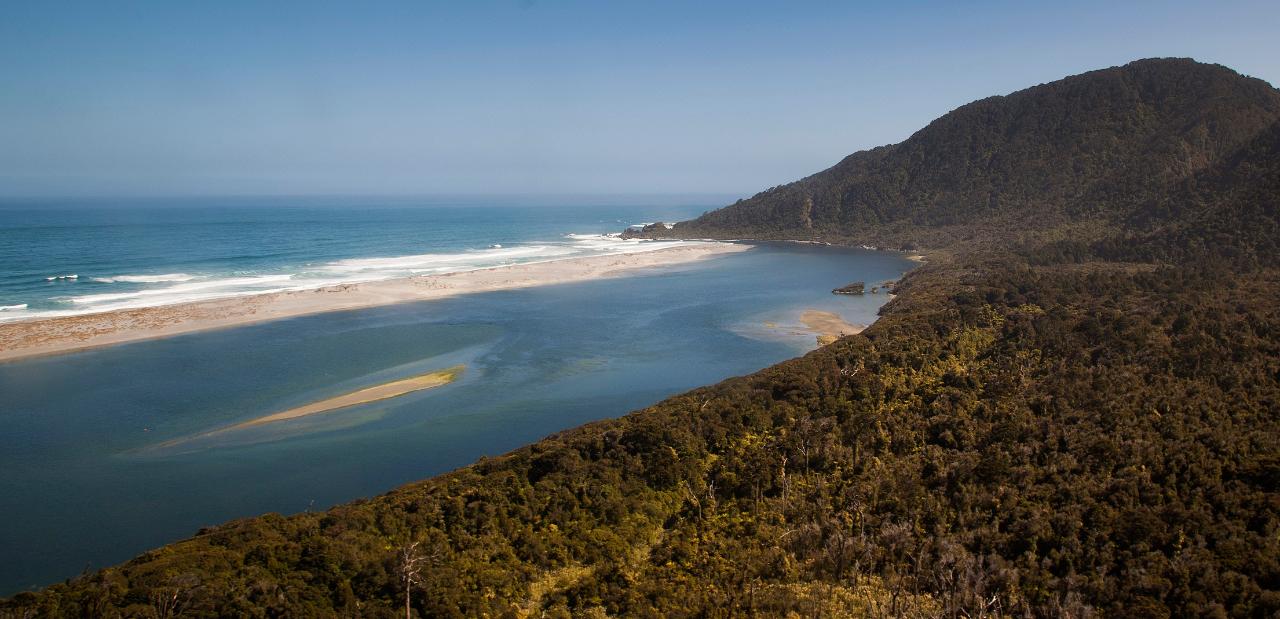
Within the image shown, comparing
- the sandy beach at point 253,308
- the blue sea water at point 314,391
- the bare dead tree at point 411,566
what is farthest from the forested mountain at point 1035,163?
the bare dead tree at point 411,566

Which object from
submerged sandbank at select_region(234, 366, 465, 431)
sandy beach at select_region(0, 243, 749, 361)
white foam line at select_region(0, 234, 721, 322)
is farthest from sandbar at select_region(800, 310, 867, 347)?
white foam line at select_region(0, 234, 721, 322)

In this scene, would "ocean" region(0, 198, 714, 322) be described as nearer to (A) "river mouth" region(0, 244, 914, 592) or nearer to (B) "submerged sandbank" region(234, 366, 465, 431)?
(A) "river mouth" region(0, 244, 914, 592)

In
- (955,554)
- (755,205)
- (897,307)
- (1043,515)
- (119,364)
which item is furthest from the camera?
(755,205)

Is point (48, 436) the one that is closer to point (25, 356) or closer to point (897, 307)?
point (25, 356)

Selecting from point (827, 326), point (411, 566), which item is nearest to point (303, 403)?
point (411, 566)

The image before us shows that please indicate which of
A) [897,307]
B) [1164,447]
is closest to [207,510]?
[1164,447]

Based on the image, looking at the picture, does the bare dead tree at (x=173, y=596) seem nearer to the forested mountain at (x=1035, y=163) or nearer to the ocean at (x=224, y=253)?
the ocean at (x=224, y=253)
